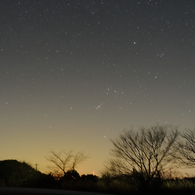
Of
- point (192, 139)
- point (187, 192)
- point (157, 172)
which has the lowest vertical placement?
point (187, 192)

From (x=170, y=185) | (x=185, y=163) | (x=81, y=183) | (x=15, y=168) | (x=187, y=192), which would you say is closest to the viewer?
(x=187, y=192)

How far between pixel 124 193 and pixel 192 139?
5.47 metres

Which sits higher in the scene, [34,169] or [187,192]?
[34,169]

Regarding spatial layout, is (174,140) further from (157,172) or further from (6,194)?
(6,194)

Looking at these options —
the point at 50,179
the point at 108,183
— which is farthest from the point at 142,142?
A: the point at 50,179

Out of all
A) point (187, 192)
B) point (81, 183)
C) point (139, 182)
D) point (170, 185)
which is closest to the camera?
point (187, 192)

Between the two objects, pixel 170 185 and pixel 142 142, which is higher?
pixel 142 142

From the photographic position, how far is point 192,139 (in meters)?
16.9

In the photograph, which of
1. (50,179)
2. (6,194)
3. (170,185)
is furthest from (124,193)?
(50,179)

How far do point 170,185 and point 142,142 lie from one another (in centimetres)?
434

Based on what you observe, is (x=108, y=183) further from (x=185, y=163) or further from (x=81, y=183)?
(x=185, y=163)

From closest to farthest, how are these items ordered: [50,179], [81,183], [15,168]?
[81,183], [50,179], [15,168]

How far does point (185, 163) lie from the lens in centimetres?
1675

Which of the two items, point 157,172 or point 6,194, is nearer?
point 6,194
